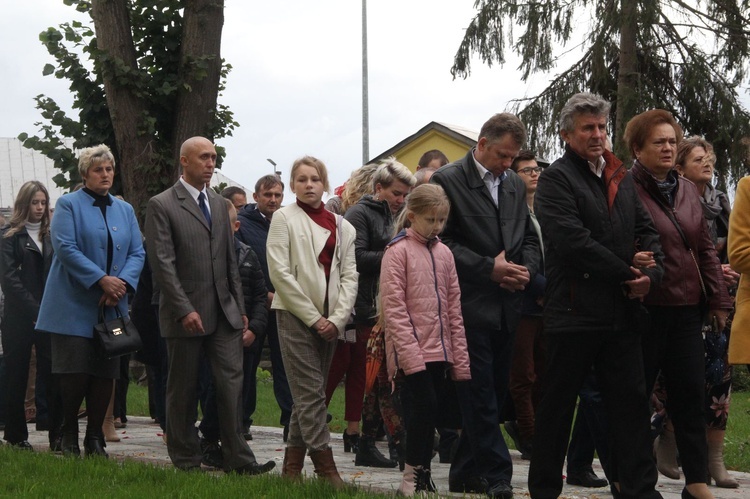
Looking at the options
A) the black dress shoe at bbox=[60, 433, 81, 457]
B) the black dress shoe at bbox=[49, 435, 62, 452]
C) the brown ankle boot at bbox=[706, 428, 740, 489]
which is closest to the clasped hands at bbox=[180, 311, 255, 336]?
the black dress shoe at bbox=[60, 433, 81, 457]

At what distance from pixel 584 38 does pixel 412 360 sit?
49.2ft

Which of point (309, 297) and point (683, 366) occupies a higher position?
point (309, 297)

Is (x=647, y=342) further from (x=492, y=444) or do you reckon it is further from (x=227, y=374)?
(x=227, y=374)

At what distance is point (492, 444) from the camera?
641cm

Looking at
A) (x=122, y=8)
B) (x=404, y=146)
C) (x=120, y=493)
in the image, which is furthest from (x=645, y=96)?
(x=120, y=493)

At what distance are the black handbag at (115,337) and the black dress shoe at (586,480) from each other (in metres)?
3.04

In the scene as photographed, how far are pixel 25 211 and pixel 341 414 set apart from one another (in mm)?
4394

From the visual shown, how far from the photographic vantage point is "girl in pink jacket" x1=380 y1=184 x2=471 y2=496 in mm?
6305

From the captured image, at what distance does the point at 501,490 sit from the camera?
Result: 6.29 m

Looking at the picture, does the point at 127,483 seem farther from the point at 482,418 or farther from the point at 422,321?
the point at 482,418

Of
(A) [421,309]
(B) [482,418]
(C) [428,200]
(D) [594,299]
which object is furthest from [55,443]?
(D) [594,299]

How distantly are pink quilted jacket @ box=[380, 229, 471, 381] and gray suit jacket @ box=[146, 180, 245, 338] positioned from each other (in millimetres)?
1381

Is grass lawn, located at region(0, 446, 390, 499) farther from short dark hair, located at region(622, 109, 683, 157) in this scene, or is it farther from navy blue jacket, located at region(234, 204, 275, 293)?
navy blue jacket, located at region(234, 204, 275, 293)

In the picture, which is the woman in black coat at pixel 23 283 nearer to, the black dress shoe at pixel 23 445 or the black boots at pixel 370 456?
the black dress shoe at pixel 23 445
